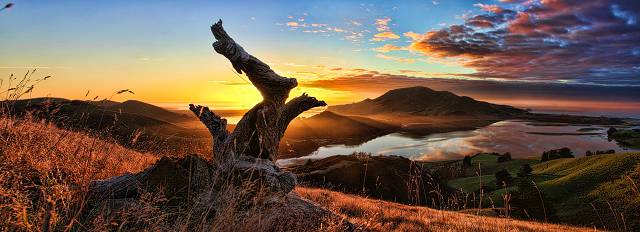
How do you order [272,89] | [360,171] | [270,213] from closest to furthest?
1. [270,213]
2. [272,89]
3. [360,171]

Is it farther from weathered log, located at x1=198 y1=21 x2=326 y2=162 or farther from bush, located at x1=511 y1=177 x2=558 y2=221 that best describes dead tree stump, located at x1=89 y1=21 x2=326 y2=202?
bush, located at x1=511 y1=177 x2=558 y2=221

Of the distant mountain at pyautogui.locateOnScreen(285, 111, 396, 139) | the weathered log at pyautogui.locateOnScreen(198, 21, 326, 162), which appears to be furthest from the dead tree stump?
the distant mountain at pyautogui.locateOnScreen(285, 111, 396, 139)

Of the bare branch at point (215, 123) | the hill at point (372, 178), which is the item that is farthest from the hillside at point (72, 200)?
the hill at point (372, 178)

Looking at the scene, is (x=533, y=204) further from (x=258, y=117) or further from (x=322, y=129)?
(x=322, y=129)

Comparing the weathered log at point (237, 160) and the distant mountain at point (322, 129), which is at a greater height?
the weathered log at point (237, 160)

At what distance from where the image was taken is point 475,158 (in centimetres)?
9444

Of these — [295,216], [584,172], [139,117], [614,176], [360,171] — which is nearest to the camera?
[295,216]

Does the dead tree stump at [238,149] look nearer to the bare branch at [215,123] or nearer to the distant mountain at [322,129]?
the bare branch at [215,123]

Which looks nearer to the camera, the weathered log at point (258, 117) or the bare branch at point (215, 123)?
the weathered log at point (258, 117)

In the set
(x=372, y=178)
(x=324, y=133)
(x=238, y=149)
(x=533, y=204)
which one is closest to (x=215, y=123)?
(x=238, y=149)

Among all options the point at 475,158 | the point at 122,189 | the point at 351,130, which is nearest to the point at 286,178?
the point at 122,189

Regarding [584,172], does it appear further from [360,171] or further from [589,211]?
[360,171]

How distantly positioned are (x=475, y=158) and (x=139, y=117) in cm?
7735

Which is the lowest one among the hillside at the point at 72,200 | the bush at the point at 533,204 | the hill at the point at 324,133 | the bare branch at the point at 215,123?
the hill at the point at 324,133
